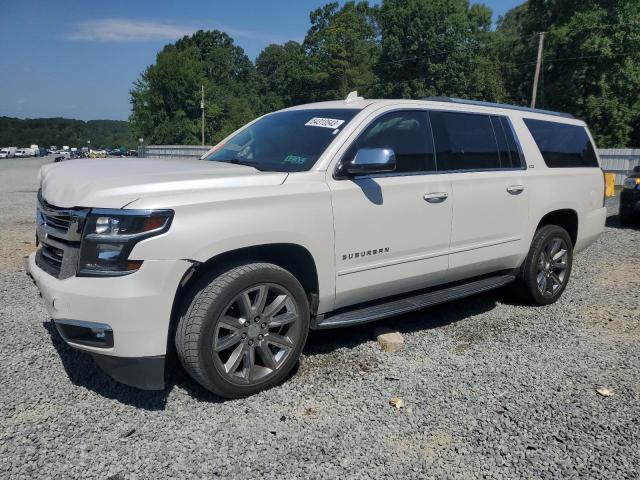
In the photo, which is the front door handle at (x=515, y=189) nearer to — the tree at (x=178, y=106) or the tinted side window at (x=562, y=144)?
the tinted side window at (x=562, y=144)

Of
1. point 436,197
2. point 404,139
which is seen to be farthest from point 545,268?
point 404,139

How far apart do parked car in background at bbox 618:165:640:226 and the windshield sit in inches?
341

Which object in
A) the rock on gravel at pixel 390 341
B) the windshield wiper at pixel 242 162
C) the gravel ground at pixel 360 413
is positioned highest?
the windshield wiper at pixel 242 162

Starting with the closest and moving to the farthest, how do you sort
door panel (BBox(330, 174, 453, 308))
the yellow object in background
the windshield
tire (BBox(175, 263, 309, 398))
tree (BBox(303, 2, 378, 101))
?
1. tire (BBox(175, 263, 309, 398))
2. door panel (BBox(330, 174, 453, 308))
3. the windshield
4. the yellow object in background
5. tree (BBox(303, 2, 378, 101))

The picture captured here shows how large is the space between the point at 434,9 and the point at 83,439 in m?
55.5

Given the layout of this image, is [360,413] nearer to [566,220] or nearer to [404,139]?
[404,139]

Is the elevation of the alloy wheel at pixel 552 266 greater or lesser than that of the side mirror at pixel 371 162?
lesser

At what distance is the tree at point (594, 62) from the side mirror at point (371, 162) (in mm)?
36954

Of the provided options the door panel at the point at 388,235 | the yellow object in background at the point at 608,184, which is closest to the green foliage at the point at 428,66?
the yellow object in background at the point at 608,184

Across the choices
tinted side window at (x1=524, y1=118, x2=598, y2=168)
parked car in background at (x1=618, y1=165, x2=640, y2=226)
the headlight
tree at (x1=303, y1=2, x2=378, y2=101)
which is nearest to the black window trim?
tinted side window at (x1=524, y1=118, x2=598, y2=168)

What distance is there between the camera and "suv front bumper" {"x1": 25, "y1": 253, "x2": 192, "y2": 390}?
2.80 m

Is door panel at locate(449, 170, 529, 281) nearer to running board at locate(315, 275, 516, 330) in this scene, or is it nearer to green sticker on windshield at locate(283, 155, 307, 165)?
running board at locate(315, 275, 516, 330)

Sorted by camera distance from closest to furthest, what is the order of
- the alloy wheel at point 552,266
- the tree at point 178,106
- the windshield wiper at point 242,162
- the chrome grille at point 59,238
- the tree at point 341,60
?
1. the chrome grille at point 59,238
2. the windshield wiper at point 242,162
3. the alloy wheel at point 552,266
4. the tree at point 341,60
5. the tree at point 178,106

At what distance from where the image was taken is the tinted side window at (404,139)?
153 inches
